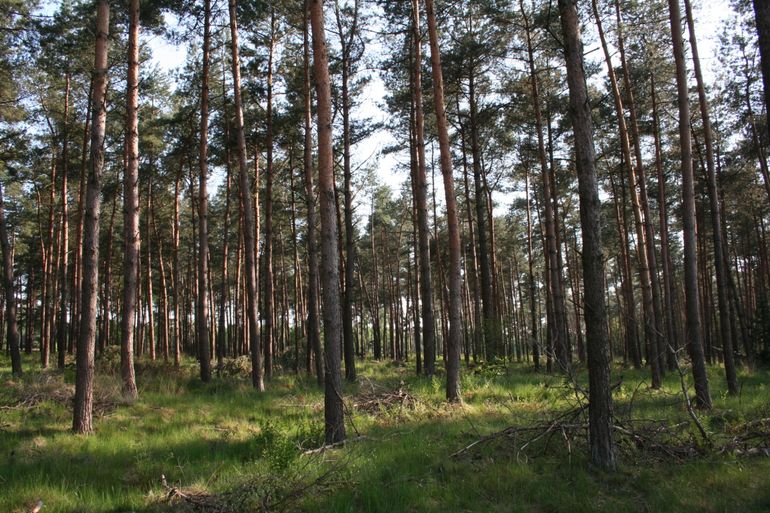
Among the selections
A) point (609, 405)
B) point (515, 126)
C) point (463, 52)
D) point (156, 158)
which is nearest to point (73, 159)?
point (156, 158)

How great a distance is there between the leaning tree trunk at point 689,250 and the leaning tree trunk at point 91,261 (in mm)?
10413

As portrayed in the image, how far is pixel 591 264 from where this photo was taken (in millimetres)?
5430

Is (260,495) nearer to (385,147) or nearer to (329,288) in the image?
(329,288)

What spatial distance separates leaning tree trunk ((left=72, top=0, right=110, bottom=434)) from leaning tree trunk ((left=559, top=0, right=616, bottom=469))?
24.3 feet

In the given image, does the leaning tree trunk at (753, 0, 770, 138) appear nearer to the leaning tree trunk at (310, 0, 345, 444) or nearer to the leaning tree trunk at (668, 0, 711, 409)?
the leaning tree trunk at (668, 0, 711, 409)

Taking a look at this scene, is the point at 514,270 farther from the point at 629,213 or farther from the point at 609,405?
the point at 609,405

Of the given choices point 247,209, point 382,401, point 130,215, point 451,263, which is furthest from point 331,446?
point 247,209

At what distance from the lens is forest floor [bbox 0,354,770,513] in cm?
460

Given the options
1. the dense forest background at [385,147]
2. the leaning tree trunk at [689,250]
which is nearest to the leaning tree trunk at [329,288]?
the dense forest background at [385,147]

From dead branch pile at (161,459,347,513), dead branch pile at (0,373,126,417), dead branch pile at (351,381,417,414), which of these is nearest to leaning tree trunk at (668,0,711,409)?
dead branch pile at (351,381,417,414)

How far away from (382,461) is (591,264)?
340 centimetres

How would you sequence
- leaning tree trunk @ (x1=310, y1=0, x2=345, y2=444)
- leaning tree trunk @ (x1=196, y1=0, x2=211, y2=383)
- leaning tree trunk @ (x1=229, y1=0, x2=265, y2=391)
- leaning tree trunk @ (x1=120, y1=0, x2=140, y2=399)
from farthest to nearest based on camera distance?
leaning tree trunk @ (x1=196, y1=0, x2=211, y2=383) → leaning tree trunk @ (x1=229, y1=0, x2=265, y2=391) → leaning tree trunk @ (x1=120, y1=0, x2=140, y2=399) → leaning tree trunk @ (x1=310, y1=0, x2=345, y2=444)

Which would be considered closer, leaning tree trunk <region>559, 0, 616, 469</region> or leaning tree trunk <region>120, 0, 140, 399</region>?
leaning tree trunk <region>559, 0, 616, 469</region>

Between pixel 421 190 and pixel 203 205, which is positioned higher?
pixel 203 205
